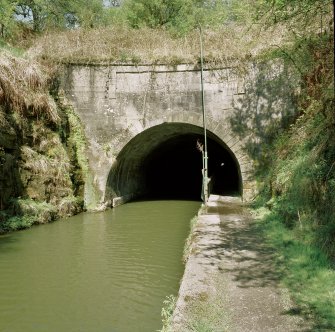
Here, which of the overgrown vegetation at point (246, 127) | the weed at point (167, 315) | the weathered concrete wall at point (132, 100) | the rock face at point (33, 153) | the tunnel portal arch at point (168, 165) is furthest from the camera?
the tunnel portal arch at point (168, 165)

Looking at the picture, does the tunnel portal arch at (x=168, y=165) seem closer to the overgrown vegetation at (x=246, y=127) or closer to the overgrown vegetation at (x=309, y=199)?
the overgrown vegetation at (x=246, y=127)

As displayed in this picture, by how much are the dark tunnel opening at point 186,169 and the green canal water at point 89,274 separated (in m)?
8.89

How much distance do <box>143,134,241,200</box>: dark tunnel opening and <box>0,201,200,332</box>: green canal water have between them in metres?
8.89

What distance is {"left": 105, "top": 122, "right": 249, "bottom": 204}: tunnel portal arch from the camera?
12914 millimetres

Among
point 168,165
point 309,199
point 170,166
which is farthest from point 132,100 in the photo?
point 170,166

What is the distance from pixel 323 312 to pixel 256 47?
9.88 meters

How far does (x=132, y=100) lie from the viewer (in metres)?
12.3

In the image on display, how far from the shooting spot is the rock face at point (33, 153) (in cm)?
938

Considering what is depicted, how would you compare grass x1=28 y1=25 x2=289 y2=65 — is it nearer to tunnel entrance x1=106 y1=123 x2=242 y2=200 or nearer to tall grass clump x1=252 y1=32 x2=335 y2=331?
tunnel entrance x1=106 y1=123 x2=242 y2=200

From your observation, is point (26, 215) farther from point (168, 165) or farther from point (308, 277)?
point (168, 165)

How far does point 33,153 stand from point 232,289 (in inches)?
305

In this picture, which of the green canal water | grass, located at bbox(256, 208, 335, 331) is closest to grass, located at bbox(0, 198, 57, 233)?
the green canal water

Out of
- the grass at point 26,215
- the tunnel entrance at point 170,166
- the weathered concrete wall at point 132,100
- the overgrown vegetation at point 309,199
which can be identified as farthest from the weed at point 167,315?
the tunnel entrance at point 170,166

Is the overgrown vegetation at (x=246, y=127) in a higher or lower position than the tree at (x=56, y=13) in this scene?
lower
